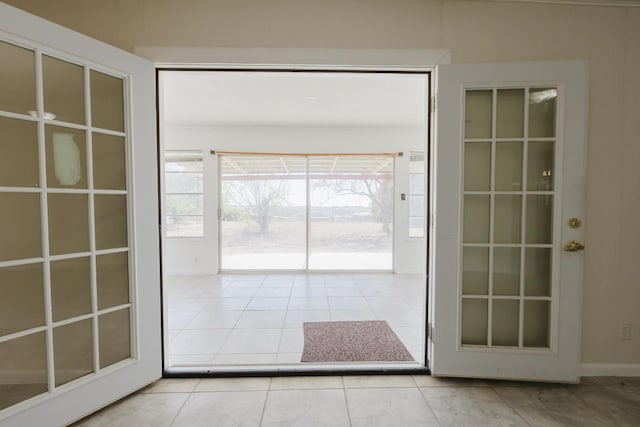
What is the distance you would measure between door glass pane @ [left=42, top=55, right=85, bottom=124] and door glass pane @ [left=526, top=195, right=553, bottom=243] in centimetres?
290

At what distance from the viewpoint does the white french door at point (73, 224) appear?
1557mm

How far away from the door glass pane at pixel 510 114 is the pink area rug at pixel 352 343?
1.85m

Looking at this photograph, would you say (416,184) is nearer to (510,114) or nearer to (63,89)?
(510,114)

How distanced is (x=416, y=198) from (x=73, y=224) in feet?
16.8

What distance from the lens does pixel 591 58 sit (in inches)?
83.7

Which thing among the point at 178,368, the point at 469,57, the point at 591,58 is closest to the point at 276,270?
the point at 178,368

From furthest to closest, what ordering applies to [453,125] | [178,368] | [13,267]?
1. [178,368]
2. [453,125]
3. [13,267]

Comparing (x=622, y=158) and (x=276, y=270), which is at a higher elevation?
(x=622, y=158)

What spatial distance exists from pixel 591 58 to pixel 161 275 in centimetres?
338

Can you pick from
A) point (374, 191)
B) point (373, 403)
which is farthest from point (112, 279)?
point (374, 191)

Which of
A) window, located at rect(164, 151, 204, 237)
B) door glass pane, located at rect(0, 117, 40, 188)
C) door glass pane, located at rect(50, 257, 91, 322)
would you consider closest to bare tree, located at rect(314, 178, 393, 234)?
window, located at rect(164, 151, 204, 237)

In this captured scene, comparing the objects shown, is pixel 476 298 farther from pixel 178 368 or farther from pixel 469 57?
pixel 178 368

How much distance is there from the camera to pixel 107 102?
1.90 m

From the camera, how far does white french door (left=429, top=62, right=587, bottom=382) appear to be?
202 centimetres
